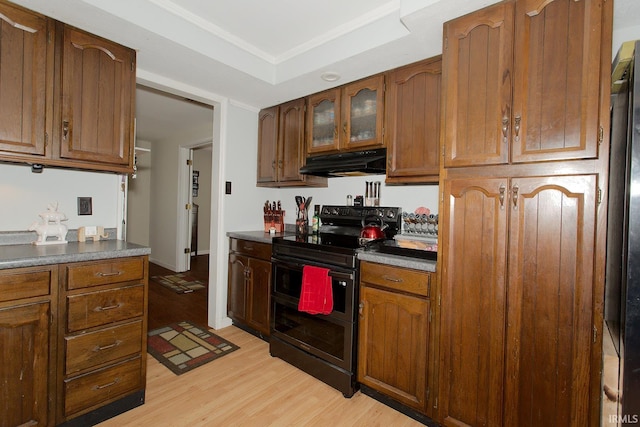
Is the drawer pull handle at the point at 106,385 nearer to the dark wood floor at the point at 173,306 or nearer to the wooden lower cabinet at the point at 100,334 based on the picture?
the wooden lower cabinet at the point at 100,334

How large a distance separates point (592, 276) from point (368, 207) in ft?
5.14

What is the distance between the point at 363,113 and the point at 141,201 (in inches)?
201

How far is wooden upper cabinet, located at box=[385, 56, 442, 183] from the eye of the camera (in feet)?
6.54

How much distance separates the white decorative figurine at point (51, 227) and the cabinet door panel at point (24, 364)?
1.86 ft

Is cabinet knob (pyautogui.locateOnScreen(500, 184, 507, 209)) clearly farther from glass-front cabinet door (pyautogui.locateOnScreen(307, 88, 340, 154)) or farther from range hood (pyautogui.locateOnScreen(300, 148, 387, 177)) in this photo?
glass-front cabinet door (pyautogui.locateOnScreen(307, 88, 340, 154))

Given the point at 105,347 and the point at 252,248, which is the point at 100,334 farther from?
the point at 252,248

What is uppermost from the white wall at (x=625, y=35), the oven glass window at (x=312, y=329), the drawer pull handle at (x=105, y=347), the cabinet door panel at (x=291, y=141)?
the white wall at (x=625, y=35)

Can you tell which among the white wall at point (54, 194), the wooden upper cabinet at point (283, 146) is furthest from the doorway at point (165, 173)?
the white wall at point (54, 194)

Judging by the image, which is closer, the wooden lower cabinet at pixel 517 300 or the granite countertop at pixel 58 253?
the wooden lower cabinet at pixel 517 300

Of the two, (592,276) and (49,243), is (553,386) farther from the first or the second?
(49,243)

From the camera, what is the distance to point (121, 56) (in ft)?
6.46

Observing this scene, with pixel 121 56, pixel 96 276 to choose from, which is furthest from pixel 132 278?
pixel 121 56

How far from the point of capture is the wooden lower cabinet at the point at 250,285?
102 inches

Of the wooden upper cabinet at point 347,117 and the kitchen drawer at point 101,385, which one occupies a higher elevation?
the wooden upper cabinet at point 347,117
